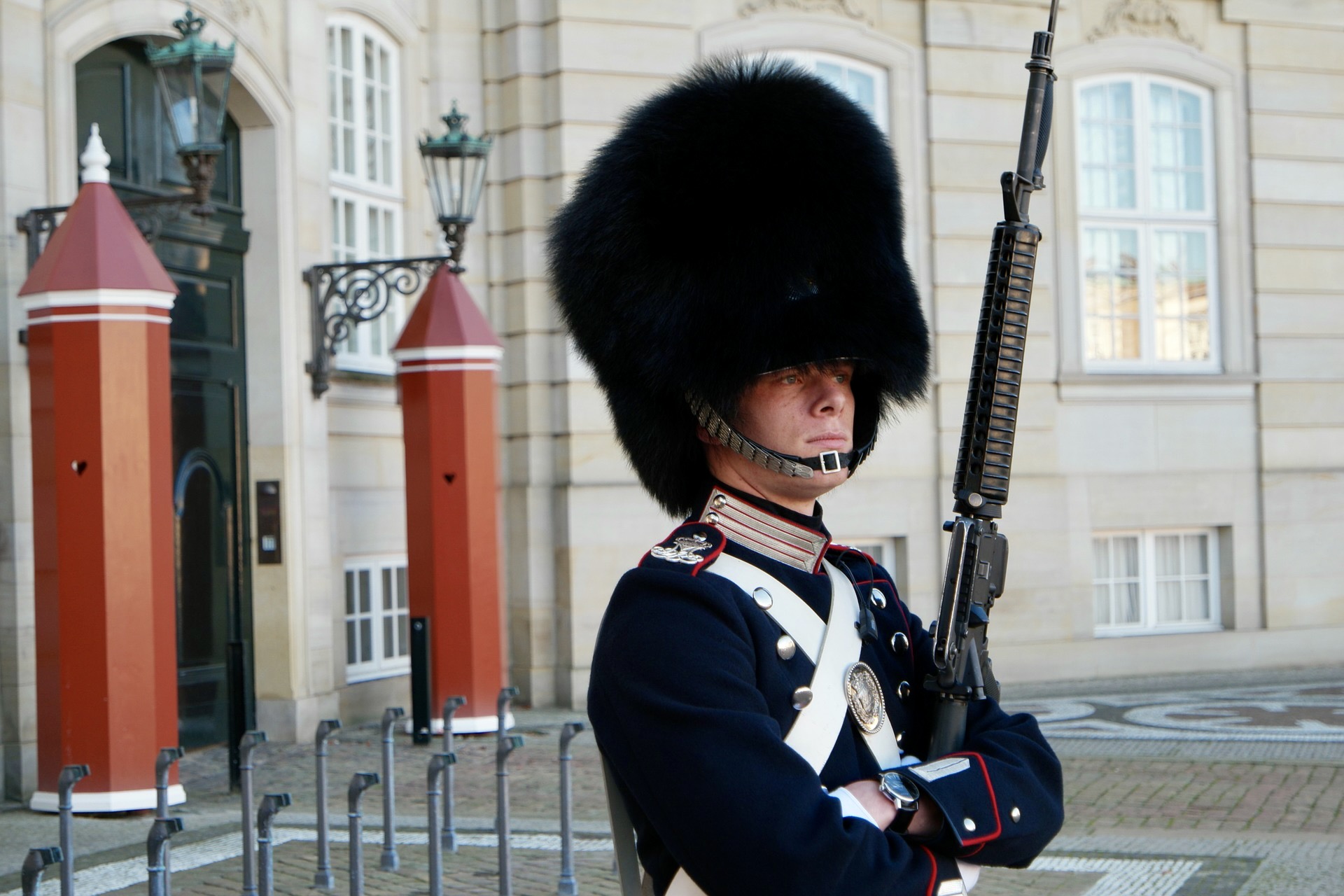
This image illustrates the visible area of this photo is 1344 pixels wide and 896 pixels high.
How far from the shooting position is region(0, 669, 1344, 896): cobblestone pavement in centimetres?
615

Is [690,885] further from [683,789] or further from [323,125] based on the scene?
[323,125]

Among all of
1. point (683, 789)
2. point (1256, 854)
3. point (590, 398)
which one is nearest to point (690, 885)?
point (683, 789)

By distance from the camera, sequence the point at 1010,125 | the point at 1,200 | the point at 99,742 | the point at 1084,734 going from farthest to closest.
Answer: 1. the point at 1010,125
2. the point at 1084,734
3. the point at 1,200
4. the point at 99,742

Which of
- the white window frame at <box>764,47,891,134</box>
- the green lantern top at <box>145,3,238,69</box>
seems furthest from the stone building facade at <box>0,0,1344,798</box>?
the green lantern top at <box>145,3,238,69</box>

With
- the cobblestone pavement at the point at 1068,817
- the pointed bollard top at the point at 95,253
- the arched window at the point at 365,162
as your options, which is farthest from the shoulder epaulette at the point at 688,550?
the arched window at the point at 365,162

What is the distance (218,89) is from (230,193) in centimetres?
249

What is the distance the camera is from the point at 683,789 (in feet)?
7.13

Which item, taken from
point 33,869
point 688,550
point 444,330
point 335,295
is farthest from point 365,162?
point 688,550

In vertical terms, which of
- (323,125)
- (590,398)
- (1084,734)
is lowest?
(1084,734)

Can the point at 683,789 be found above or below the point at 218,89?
below

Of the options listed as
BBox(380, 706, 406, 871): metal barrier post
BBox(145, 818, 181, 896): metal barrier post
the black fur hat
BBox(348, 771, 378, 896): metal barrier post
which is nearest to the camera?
the black fur hat

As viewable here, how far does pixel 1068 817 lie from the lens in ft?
24.1

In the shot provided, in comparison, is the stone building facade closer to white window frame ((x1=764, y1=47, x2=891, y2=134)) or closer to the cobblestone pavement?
white window frame ((x1=764, y1=47, x2=891, y2=134))

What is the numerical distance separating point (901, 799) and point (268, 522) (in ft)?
A: 27.4
